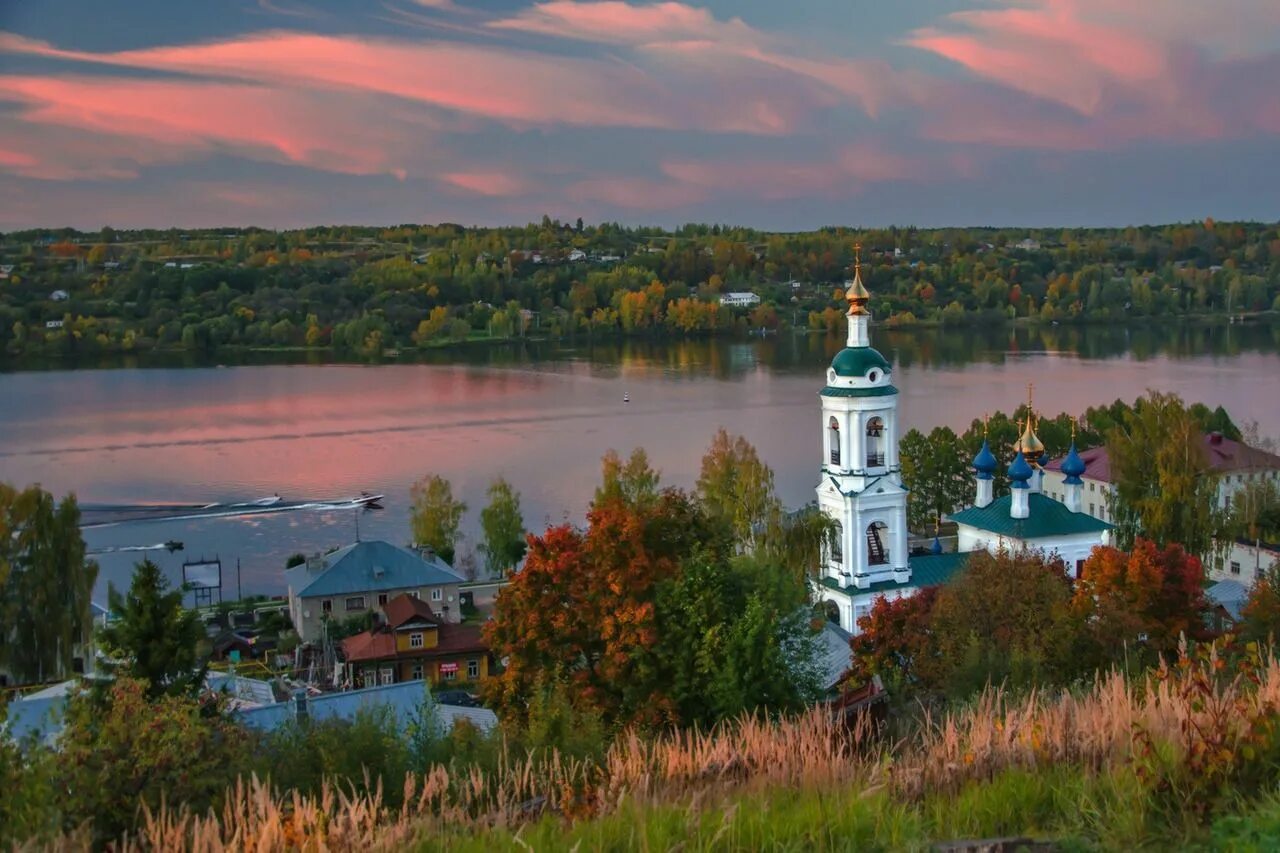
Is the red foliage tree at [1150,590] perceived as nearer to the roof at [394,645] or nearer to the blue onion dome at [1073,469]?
the blue onion dome at [1073,469]

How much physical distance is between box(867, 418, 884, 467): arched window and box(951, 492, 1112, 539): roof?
4.04 ft

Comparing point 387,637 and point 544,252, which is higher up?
point 544,252

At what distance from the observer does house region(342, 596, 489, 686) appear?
1241cm

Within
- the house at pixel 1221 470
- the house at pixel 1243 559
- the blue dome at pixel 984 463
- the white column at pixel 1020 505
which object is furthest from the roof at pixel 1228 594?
the house at pixel 1221 470

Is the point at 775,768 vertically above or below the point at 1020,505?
above

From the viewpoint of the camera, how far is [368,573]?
14.7 metres

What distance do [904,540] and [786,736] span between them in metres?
8.59

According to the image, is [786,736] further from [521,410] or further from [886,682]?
[521,410]

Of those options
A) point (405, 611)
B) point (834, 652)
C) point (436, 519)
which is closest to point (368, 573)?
point (405, 611)

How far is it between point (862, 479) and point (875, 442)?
39cm

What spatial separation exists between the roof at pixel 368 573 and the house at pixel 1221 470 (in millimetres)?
8737

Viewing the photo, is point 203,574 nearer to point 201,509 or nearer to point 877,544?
point 201,509

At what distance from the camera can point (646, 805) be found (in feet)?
9.05

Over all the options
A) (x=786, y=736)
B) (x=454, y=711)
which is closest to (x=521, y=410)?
(x=454, y=711)
